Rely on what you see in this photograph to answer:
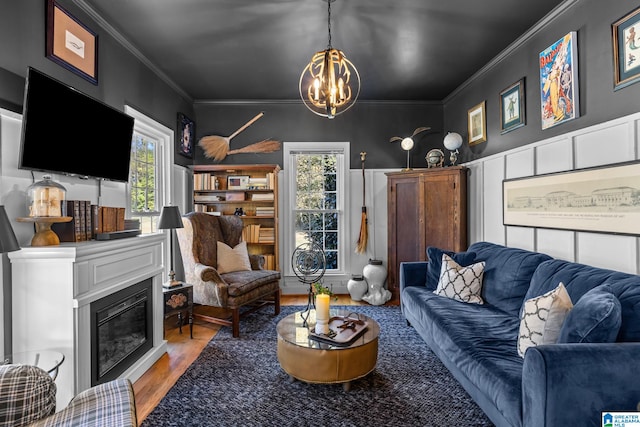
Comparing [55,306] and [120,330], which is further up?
[55,306]

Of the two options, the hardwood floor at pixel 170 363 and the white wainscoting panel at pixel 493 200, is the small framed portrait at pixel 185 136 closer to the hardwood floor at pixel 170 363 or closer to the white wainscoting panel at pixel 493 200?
the hardwood floor at pixel 170 363

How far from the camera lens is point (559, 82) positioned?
8.31 ft

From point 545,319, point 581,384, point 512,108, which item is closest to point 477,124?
point 512,108

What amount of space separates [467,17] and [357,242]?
296 cm

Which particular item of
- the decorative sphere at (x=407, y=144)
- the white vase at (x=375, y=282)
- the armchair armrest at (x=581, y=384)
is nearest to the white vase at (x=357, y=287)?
the white vase at (x=375, y=282)

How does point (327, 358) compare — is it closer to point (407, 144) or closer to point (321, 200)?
point (321, 200)

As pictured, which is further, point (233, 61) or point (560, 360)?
point (233, 61)

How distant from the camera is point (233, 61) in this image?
3.40 meters

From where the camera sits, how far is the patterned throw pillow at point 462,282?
2842 millimetres

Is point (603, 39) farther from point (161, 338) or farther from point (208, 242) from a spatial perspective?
point (161, 338)

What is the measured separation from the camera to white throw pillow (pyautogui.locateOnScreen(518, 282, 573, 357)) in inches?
65.6

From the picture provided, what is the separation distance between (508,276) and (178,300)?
289cm

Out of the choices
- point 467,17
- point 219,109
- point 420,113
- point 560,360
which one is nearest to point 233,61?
point 219,109

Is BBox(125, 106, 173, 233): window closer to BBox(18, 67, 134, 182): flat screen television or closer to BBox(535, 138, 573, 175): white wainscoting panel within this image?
BBox(18, 67, 134, 182): flat screen television
